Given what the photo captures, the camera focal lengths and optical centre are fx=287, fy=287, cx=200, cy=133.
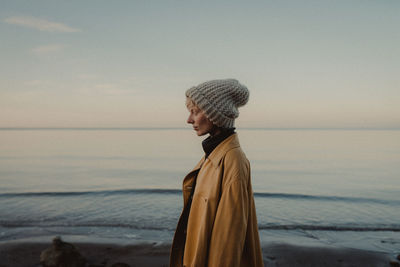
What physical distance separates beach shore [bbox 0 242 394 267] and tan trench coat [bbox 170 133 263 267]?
4.58 m

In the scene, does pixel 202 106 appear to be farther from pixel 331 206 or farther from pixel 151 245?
pixel 331 206

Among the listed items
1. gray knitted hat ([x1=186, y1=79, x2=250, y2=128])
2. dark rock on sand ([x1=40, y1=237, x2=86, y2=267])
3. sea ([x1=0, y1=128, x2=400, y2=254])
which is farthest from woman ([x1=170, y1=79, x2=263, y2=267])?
sea ([x1=0, y1=128, x2=400, y2=254])

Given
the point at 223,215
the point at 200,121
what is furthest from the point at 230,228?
the point at 200,121

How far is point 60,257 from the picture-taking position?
564 centimetres

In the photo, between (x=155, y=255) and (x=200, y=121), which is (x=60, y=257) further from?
(x=200, y=121)

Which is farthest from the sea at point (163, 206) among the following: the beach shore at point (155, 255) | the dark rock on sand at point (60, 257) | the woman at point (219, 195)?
the woman at point (219, 195)

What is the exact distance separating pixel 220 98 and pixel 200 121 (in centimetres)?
25

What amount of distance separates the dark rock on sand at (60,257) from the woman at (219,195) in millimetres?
4167

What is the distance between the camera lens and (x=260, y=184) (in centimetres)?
1886

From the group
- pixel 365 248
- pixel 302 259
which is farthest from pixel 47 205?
pixel 365 248

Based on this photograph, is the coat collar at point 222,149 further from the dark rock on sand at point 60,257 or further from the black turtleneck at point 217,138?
the dark rock on sand at point 60,257

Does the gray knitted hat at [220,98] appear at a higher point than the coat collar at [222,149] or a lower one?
higher

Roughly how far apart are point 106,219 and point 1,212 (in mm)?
4511

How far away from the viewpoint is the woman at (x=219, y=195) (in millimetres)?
1868
